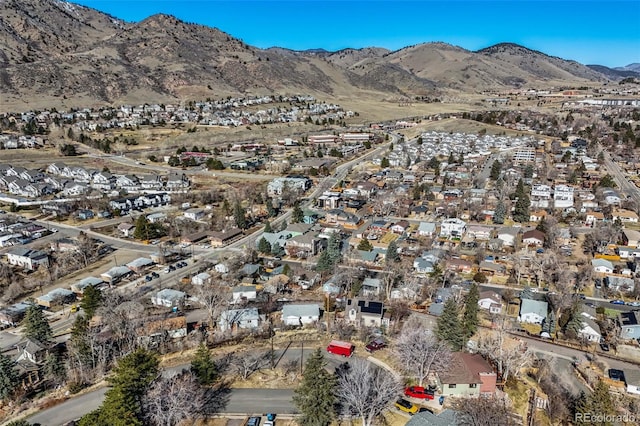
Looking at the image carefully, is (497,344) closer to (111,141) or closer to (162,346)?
(162,346)

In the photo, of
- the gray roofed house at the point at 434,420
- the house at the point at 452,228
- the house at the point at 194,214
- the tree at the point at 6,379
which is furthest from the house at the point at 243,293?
the house at the point at 452,228

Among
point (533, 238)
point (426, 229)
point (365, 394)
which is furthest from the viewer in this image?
point (426, 229)

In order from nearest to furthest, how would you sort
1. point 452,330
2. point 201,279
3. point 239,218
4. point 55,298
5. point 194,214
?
1. point 452,330
2. point 55,298
3. point 201,279
4. point 239,218
5. point 194,214

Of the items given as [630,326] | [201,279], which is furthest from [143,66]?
[630,326]

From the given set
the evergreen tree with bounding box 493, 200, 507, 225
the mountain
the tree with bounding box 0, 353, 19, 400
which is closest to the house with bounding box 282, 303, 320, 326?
the tree with bounding box 0, 353, 19, 400

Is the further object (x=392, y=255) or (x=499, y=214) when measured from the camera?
(x=499, y=214)

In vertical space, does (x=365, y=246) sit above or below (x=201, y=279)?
above

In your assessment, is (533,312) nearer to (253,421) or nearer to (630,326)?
(630,326)

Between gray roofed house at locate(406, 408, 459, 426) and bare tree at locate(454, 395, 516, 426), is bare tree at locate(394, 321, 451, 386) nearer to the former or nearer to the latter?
bare tree at locate(454, 395, 516, 426)

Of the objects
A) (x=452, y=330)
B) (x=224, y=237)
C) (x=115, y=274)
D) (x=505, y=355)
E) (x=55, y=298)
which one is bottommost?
(x=55, y=298)
